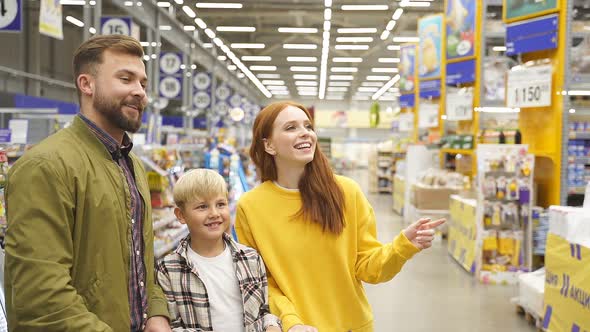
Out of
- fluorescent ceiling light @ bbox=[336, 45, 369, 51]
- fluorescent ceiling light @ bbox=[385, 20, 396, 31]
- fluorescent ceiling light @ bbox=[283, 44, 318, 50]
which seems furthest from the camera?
fluorescent ceiling light @ bbox=[283, 44, 318, 50]

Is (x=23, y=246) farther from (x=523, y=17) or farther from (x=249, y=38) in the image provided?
(x=249, y=38)

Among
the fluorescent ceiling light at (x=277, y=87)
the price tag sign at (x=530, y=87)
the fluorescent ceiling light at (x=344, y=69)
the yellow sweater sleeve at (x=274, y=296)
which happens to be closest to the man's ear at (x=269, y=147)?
the yellow sweater sleeve at (x=274, y=296)

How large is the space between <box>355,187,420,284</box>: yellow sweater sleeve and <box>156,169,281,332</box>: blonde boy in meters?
0.39

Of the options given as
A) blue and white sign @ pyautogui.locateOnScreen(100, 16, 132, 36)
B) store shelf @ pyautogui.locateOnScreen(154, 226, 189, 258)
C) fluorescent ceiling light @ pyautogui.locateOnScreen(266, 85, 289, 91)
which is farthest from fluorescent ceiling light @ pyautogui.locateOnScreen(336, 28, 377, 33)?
fluorescent ceiling light @ pyautogui.locateOnScreen(266, 85, 289, 91)

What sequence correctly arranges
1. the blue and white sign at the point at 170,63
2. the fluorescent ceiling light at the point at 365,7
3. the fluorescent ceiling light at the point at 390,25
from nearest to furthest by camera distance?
1. the blue and white sign at the point at 170,63
2. the fluorescent ceiling light at the point at 365,7
3. the fluorescent ceiling light at the point at 390,25

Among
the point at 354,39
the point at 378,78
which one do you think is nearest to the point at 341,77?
the point at 378,78

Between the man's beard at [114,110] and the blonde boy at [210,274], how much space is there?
37cm

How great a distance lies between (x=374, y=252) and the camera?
7.27 ft

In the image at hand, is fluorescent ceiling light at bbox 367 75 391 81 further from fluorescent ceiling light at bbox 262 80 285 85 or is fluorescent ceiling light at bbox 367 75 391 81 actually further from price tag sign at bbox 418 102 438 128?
price tag sign at bbox 418 102 438 128

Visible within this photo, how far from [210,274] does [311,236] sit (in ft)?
1.22

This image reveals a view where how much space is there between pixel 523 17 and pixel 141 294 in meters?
6.77

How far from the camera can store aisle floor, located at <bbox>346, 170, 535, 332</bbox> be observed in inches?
222

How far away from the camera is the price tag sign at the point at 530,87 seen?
7055mm

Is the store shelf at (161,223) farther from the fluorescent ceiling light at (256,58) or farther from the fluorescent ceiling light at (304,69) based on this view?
the fluorescent ceiling light at (304,69)
